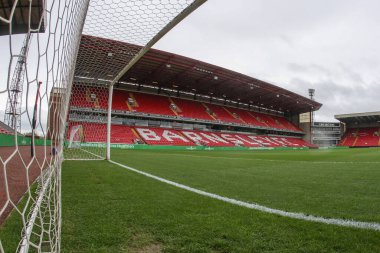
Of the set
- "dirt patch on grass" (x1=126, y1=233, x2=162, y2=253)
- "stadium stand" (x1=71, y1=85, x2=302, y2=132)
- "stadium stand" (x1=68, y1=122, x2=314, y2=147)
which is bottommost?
"dirt patch on grass" (x1=126, y1=233, x2=162, y2=253)

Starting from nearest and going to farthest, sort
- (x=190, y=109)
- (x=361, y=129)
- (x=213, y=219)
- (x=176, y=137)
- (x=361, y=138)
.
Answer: (x=213, y=219) < (x=176, y=137) < (x=190, y=109) < (x=361, y=138) < (x=361, y=129)

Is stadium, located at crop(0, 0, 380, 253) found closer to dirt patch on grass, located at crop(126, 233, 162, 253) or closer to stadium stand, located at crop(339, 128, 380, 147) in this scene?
dirt patch on grass, located at crop(126, 233, 162, 253)

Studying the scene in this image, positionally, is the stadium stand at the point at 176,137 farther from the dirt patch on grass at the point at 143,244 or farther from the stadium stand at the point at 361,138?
the stadium stand at the point at 361,138

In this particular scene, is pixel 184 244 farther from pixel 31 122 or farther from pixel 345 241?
pixel 31 122

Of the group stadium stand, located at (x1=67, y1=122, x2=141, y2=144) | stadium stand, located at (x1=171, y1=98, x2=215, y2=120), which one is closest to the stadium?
stadium stand, located at (x1=67, y1=122, x2=141, y2=144)

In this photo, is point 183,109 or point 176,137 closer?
point 176,137

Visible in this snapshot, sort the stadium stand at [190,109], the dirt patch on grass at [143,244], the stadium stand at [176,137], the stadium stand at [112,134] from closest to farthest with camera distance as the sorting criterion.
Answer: the dirt patch on grass at [143,244], the stadium stand at [112,134], the stadium stand at [176,137], the stadium stand at [190,109]

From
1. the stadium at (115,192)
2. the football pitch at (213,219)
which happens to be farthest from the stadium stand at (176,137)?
the football pitch at (213,219)

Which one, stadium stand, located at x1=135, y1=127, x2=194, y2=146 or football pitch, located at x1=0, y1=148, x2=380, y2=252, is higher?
stadium stand, located at x1=135, y1=127, x2=194, y2=146

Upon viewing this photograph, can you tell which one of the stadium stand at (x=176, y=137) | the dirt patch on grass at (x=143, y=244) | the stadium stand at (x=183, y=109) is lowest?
the dirt patch on grass at (x=143, y=244)

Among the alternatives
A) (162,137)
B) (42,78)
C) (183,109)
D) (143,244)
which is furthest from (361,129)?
(42,78)

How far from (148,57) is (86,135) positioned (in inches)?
409

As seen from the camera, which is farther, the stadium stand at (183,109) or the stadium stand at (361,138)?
the stadium stand at (361,138)

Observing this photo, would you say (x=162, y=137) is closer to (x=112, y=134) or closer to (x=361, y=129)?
(x=112, y=134)
